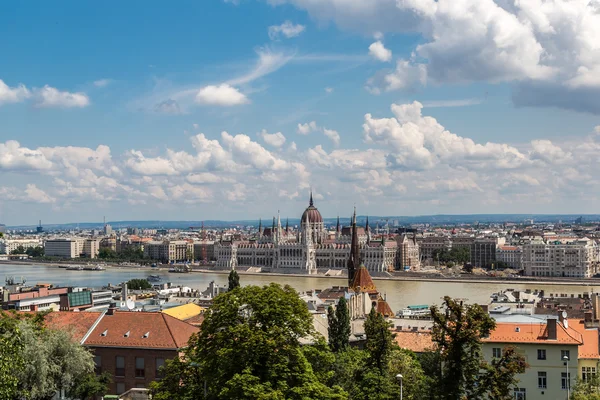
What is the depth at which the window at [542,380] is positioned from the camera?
22.0 meters

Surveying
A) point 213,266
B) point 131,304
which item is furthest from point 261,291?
point 213,266

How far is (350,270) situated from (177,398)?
4037 cm

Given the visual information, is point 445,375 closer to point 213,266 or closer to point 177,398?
point 177,398

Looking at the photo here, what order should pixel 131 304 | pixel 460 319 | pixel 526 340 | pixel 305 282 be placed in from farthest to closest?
pixel 305 282 → pixel 131 304 → pixel 526 340 → pixel 460 319

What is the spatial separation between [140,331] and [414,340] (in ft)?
33.1

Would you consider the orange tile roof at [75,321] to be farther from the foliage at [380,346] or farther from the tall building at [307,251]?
the tall building at [307,251]

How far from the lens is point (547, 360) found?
2220cm

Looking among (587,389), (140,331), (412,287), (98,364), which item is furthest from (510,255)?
(587,389)

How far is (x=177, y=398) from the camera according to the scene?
57.6 ft

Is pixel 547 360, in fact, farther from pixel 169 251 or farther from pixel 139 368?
pixel 169 251

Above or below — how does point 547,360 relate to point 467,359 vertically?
below

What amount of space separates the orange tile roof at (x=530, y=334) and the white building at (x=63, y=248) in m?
160

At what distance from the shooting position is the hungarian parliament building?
123625mm

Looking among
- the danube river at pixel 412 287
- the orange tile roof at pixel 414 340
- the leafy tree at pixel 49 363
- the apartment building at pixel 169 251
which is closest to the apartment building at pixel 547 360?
the orange tile roof at pixel 414 340
